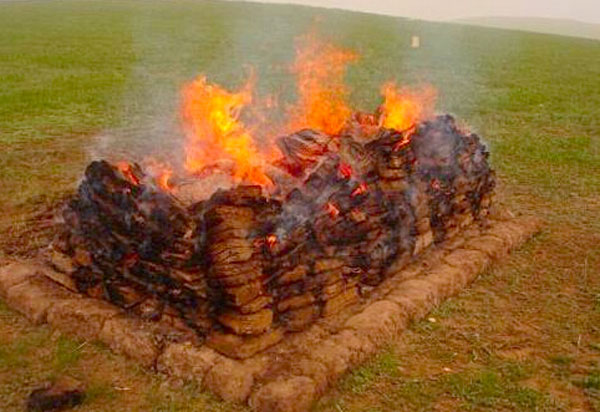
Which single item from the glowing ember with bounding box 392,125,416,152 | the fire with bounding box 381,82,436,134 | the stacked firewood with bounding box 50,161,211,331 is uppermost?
the fire with bounding box 381,82,436,134

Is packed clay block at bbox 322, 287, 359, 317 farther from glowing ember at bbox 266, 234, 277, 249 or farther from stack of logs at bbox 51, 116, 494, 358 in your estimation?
glowing ember at bbox 266, 234, 277, 249

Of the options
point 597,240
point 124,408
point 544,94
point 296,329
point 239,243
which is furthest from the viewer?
point 544,94

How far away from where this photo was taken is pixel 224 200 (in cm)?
638

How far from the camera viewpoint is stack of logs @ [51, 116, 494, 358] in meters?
6.41

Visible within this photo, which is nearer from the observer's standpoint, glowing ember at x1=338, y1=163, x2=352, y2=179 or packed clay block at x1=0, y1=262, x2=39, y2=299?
glowing ember at x1=338, y1=163, x2=352, y2=179

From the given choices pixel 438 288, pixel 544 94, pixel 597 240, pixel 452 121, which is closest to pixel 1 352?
pixel 438 288

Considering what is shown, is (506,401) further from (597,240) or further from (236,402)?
(597,240)

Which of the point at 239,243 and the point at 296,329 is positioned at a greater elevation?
the point at 239,243

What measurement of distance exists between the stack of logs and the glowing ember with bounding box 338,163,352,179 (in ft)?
0.06

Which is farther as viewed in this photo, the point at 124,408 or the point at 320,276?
the point at 320,276

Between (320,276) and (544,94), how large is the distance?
21117 mm

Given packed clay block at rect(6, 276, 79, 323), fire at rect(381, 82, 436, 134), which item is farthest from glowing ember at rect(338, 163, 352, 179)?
packed clay block at rect(6, 276, 79, 323)

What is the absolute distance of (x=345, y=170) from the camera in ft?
25.2

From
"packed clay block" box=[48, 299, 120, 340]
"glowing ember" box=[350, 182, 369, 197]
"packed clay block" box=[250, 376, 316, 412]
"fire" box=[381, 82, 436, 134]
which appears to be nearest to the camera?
"packed clay block" box=[250, 376, 316, 412]
